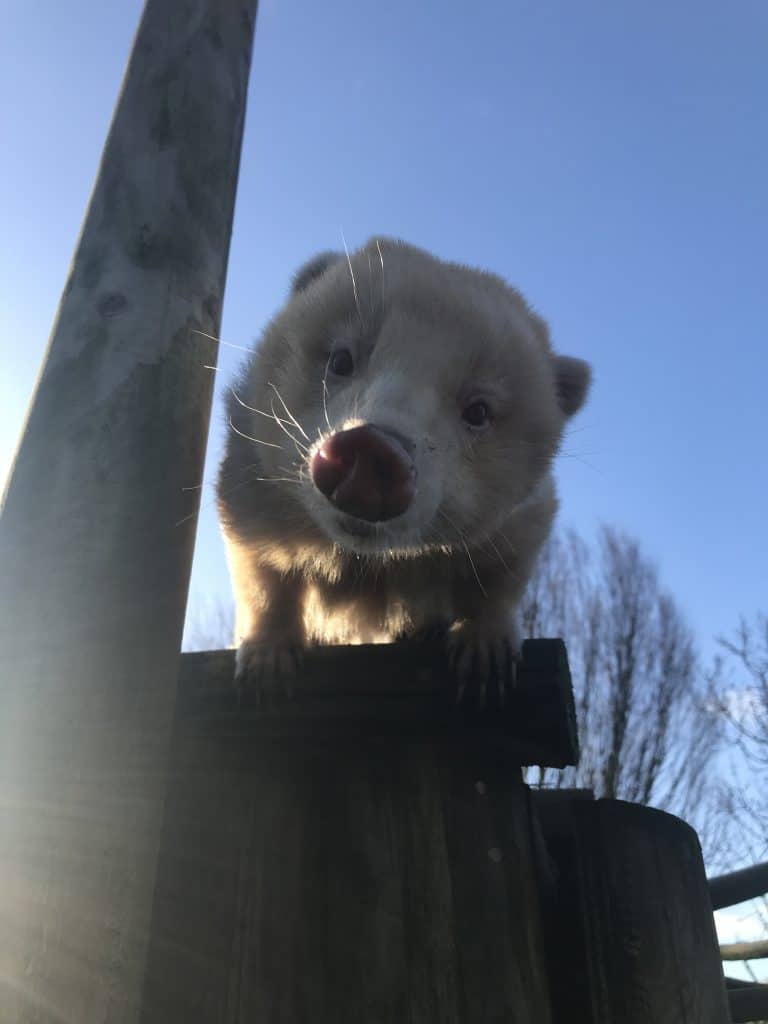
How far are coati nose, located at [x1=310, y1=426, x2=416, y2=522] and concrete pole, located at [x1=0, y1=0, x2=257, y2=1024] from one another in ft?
0.92

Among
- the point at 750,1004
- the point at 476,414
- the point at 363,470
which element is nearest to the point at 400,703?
the point at 363,470

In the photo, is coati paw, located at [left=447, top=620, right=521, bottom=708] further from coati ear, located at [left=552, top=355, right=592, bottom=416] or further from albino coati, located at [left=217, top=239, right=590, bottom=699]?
coati ear, located at [left=552, top=355, right=592, bottom=416]

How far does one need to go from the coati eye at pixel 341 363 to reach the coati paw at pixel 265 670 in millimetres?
823

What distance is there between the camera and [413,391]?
2211 mm

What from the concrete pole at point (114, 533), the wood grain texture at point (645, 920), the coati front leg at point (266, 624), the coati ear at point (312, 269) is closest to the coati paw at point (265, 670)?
the coati front leg at point (266, 624)

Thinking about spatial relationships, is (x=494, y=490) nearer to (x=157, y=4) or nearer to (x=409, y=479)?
(x=409, y=479)

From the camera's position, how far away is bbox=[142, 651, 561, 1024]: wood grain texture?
149 cm

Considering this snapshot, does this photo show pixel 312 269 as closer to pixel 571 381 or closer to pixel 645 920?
pixel 571 381

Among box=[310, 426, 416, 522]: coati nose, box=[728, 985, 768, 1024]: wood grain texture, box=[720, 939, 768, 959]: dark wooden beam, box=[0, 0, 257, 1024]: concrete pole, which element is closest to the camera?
box=[0, 0, 257, 1024]: concrete pole

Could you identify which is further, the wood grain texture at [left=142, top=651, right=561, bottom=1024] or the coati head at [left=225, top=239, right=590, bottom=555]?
the coati head at [left=225, top=239, right=590, bottom=555]

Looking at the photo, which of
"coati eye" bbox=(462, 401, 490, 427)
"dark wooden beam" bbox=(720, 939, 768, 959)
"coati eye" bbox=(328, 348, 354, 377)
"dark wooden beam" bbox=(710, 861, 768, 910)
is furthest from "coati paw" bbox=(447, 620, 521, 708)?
"dark wooden beam" bbox=(720, 939, 768, 959)

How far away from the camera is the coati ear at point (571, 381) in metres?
2.99

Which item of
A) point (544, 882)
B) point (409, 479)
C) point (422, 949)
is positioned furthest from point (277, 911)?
point (409, 479)

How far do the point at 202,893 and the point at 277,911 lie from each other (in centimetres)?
15
